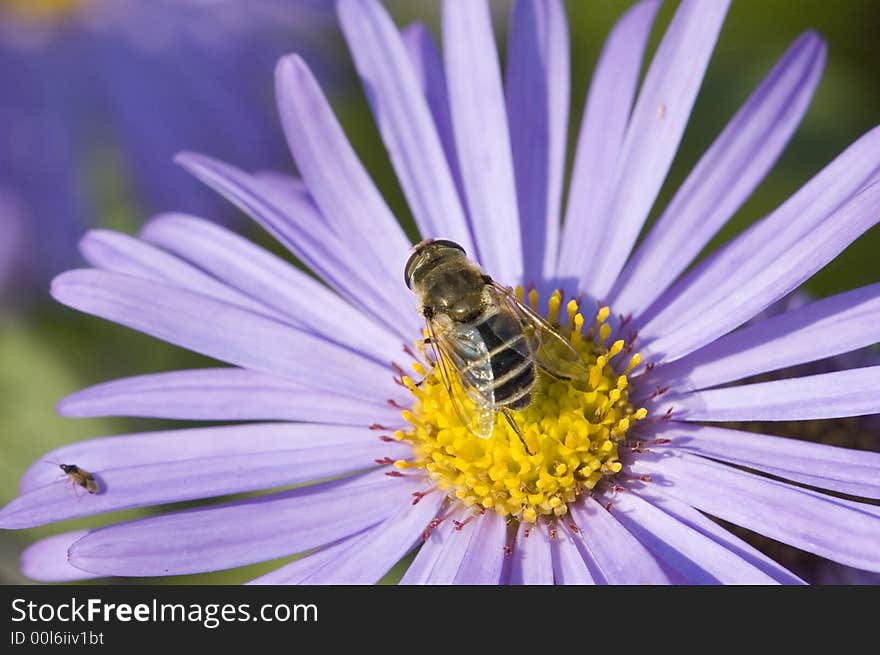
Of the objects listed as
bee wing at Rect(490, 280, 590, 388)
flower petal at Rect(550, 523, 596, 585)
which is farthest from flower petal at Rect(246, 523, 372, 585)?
bee wing at Rect(490, 280, 590, 388)

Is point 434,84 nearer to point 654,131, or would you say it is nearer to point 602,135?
point 602,135

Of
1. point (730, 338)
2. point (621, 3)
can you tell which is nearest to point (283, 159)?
point (621, 3)

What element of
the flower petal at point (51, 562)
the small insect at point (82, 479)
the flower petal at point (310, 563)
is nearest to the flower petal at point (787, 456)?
the flower petal at point (310, 563)

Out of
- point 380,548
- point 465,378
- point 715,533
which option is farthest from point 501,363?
point 715,533

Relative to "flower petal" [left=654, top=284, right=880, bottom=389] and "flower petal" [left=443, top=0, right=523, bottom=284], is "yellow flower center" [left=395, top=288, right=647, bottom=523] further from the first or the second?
"flower petal" [left=443, top=0, right=523, bottom=284]
